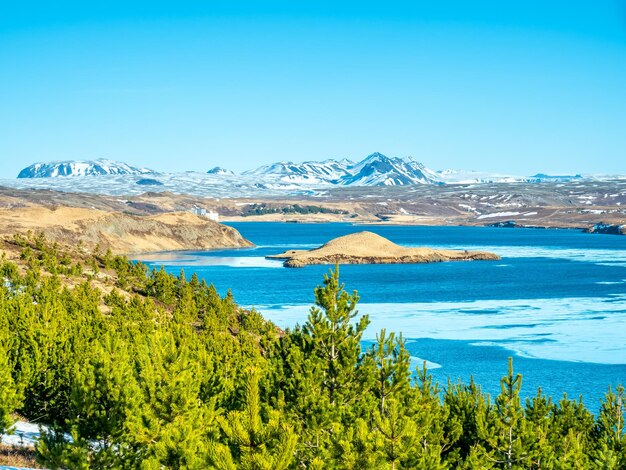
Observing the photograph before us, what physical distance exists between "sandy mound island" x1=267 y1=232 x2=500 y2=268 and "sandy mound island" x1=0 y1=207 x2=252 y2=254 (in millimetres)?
30181

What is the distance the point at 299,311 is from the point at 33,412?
52988 millimetres

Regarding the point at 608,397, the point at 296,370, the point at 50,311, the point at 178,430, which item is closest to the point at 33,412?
the point at 50,311

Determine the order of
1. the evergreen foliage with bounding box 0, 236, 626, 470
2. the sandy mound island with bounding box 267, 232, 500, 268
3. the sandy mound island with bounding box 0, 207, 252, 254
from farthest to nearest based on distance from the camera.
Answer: the sandy mound island with bounding box 267, 232, 500, 268
the sandy mound island with bounding box 0, 207, 252, 254
the evergreen foliage with bounding box 0, 236, 626, 470

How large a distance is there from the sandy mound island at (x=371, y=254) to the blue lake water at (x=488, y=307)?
5.84 m

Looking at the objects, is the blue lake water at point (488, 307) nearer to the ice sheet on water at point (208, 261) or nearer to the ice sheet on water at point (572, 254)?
the ice sheet on water at point (208, 261)

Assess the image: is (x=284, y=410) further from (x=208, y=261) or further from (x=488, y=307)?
(x=208, y=261)

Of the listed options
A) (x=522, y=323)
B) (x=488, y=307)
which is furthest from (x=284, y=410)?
(x=488, y=307)

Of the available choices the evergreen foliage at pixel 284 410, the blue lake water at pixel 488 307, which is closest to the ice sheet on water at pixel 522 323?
the blue lake water at pixel 488 307

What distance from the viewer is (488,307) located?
94375 millimetres

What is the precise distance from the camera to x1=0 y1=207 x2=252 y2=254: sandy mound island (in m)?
155

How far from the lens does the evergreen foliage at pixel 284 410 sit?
788 inches

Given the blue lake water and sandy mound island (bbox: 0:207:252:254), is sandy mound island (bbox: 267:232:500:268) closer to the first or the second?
the blue lake water

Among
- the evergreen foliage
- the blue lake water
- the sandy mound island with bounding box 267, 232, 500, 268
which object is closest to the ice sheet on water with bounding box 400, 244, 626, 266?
the blue lake water

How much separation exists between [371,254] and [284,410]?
13693 cm
